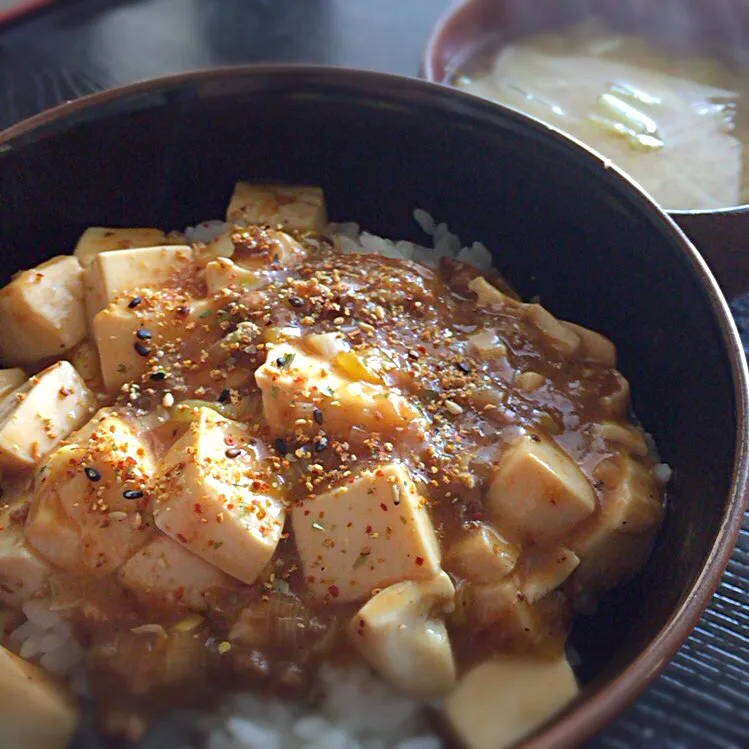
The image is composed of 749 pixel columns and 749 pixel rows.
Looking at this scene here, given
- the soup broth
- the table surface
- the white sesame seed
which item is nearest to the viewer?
the white sesame seed

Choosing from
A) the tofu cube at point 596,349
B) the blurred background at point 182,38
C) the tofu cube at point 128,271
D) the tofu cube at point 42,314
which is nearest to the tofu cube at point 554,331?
the tofu cube at point 596,349

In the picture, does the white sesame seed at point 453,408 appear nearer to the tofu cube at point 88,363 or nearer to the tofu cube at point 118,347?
the tofu cube at point 118,347

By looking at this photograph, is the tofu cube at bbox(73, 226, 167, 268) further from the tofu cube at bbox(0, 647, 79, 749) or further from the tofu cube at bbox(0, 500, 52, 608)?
the tofu cube at bbox(0, 647, 79, 749)

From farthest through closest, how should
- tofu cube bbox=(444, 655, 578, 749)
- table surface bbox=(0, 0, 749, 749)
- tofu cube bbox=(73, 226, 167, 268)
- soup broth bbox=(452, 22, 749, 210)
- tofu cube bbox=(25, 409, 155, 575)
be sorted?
table surface bbox=(0, 0, 749, 749), soup broth bbox=(452, 22, 749, 210), tofu cube bbox=(73, 226, 167, 268), tofu cube bbox=(25, 409, 155, 575), tofu cube bbox=(444, 655, 578, 749)

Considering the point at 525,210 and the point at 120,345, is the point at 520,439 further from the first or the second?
the point at 120,345

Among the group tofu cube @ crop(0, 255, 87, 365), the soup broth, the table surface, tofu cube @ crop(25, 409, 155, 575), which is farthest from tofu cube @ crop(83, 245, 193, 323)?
the soup broth

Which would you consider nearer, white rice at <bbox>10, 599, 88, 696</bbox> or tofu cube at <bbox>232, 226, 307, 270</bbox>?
white rice at <bbox>10, 599, 88, 696</bbox>

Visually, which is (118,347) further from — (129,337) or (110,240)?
(110,240)
